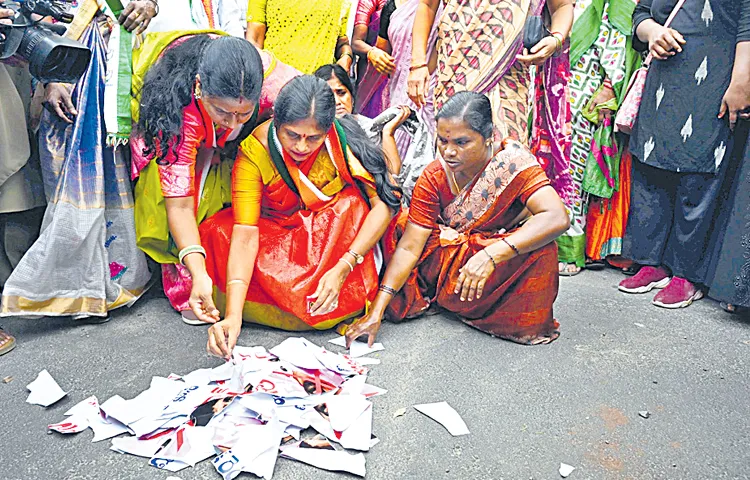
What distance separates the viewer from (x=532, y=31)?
2293 mm

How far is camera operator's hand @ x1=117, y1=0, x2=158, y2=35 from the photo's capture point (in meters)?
2.11

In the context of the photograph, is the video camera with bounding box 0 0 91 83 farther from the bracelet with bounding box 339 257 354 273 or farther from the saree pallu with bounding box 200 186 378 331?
the bracelet with bounding box 339 257 354 273

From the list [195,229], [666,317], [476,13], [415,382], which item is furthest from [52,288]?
[666,317]

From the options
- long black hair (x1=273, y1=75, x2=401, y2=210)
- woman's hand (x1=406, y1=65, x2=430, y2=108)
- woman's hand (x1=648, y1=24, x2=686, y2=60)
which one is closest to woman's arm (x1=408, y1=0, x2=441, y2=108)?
woman's hand (x1=406, y1=65, x2=430, y2=108)

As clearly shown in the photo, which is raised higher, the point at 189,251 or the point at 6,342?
the point at 189,251

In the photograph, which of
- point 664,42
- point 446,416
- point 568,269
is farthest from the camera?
point 568,269

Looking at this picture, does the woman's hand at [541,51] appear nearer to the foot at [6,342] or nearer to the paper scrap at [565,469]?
the paper scrap at [565,469]

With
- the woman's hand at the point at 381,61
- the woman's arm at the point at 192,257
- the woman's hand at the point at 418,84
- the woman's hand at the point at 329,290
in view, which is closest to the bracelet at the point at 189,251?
the woman's arm at the point at 192,257

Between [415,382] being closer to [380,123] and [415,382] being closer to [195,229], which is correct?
[195,229]

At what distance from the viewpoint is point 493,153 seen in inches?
83.3

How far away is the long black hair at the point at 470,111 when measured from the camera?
196cm

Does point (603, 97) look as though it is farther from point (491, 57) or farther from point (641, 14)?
point (491, 57)

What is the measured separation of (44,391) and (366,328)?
0.98 m

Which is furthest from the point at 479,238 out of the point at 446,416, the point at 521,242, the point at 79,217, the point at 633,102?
the point at 79,217
